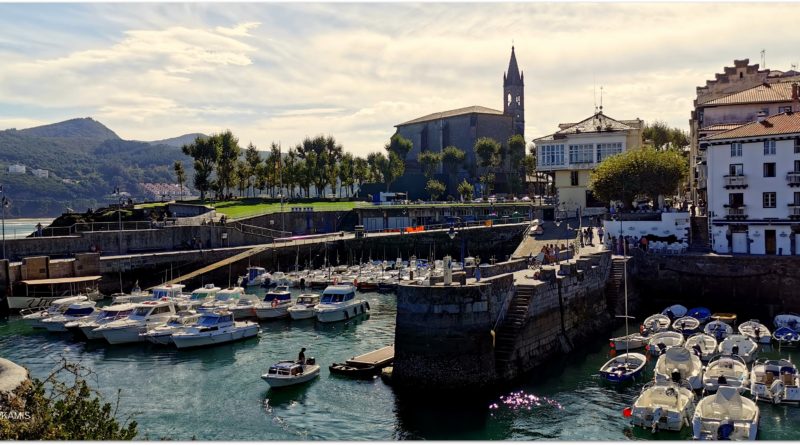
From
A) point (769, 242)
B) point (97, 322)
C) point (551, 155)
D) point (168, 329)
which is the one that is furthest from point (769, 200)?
point (97, 322)

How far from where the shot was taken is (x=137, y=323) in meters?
45.2

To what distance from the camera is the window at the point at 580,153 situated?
87875 mm

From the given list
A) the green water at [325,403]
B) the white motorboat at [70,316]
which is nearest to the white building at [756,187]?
the green water at [325,403]

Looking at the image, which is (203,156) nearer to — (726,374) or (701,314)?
(701,314)

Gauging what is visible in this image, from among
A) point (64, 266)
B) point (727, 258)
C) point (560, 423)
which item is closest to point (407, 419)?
point (560, 423)

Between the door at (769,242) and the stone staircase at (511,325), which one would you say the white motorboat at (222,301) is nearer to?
the stone staircase at (511,325)

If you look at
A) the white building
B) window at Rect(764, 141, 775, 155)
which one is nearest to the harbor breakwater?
the white building

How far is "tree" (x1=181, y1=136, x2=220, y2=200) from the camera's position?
11212cm

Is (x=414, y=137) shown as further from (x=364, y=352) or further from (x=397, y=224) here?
(x=364, y=352)

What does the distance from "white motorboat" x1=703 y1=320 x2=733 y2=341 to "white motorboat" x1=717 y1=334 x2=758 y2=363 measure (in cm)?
288

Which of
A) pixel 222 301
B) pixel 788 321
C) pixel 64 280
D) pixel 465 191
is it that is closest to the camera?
pixel 788 321

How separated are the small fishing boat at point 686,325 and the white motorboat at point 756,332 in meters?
2.44

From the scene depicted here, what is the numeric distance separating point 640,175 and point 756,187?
595 inches

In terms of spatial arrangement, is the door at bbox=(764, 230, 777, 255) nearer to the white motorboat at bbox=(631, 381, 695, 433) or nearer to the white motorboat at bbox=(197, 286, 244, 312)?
the white motorboat at bbox=(631, 381, 695, 433)
